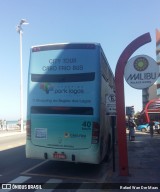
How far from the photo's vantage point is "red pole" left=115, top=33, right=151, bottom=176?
12.0m

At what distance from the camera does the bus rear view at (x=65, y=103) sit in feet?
37.7

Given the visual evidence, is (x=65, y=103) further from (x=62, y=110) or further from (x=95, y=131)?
(x=95, y=131)

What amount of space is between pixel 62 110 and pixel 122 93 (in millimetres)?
2077

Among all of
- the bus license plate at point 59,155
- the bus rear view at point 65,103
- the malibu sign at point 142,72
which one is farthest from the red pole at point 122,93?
the bus license plate at point 59,155

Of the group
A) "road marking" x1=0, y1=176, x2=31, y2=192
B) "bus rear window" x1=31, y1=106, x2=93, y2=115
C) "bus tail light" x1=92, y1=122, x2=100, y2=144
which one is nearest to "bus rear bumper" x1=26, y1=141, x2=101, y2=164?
"bus tail light" x1=92, y1=122, x2=100, y2=144

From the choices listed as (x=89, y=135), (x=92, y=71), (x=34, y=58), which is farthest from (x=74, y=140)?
(x=34, y=58)

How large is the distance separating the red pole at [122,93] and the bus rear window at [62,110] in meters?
1.15

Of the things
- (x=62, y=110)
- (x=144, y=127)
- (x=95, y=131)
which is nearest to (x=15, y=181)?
(x=62, y=110)

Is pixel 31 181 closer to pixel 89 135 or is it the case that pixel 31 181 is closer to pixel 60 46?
pixel 89 135

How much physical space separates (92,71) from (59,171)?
3.78 m

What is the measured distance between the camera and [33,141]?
12086 mm

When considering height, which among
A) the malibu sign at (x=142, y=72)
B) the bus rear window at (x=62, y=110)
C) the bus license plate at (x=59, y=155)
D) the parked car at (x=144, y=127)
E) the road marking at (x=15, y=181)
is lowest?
the road marking at (x=15, y=181)

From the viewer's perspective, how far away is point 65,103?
11.8 m

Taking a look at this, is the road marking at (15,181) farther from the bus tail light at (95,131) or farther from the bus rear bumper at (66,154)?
the bus tail light at (95,131)
